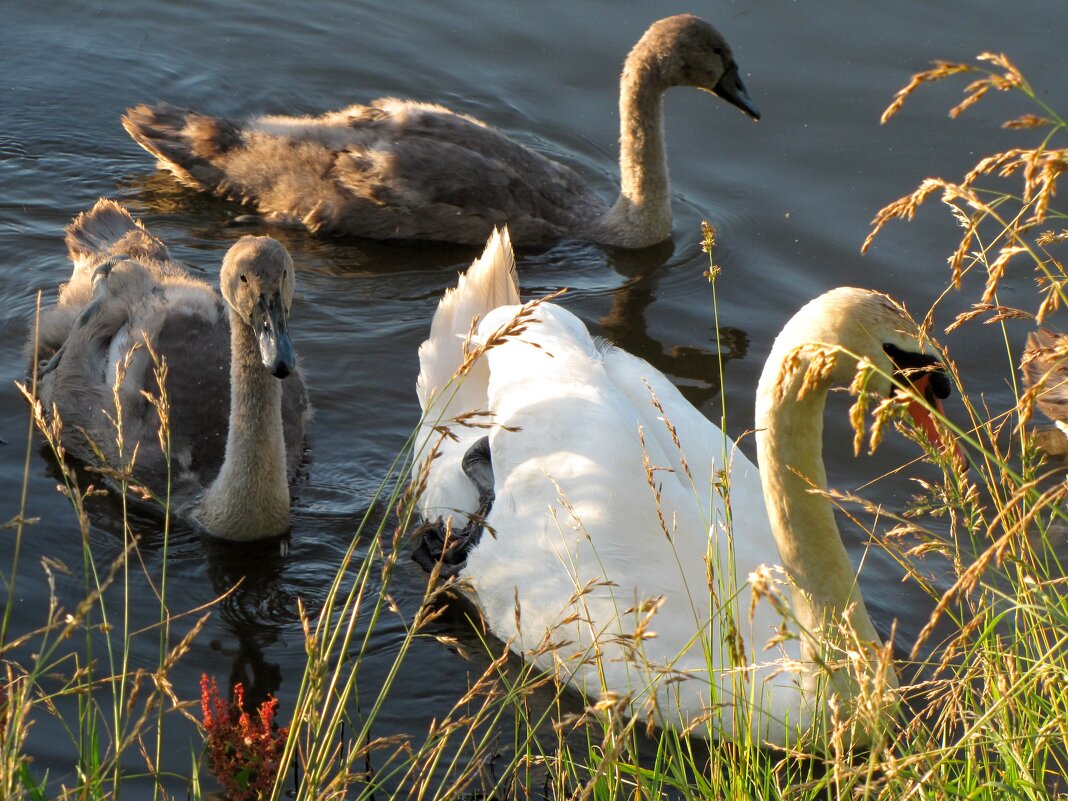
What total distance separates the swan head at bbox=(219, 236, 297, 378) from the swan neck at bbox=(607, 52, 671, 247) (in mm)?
3062

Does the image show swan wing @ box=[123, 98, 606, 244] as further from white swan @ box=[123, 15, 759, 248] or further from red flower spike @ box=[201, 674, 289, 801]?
red flower spike @ box=[201, 674, 289, 801]

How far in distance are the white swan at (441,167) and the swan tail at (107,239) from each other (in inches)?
43.4

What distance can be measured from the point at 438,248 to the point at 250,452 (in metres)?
2.78

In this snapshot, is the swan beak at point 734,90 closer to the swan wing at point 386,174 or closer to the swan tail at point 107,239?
the swan wing at point 386,174

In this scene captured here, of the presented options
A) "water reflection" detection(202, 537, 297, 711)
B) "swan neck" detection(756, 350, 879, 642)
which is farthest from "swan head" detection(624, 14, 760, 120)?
"swan neck" detection(756, 350, 879, 642)

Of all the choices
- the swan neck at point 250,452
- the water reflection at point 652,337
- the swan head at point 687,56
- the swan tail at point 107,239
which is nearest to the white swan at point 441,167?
the swan head at point 687,56

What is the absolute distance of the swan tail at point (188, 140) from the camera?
805 cm

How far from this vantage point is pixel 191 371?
19.2ft

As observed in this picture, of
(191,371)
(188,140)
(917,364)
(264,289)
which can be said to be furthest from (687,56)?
(917,364)

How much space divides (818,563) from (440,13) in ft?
22.9

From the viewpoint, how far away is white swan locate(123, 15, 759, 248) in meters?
7.79

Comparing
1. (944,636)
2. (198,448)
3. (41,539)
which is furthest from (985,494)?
(41,539)

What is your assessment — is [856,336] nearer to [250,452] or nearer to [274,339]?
[274,339]

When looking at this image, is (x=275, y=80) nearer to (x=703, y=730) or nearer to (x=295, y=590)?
(x=295, y=590)
